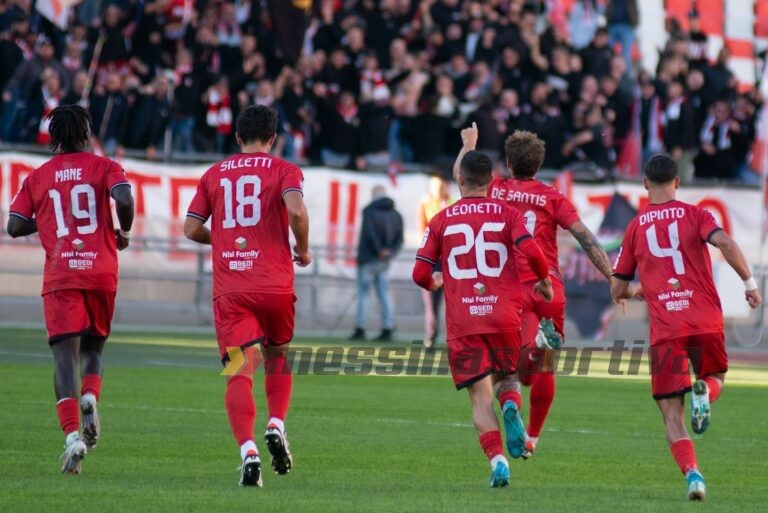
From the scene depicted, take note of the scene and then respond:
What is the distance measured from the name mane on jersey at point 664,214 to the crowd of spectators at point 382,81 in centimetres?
1520

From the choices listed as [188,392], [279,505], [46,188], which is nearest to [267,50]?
[188,392]

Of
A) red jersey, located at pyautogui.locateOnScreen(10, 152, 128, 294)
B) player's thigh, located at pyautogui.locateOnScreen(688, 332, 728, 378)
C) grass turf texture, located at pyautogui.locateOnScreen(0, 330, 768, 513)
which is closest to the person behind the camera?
grass turf texture, located at pyautogui.locateOnScreen(0, 330, 768, 513)

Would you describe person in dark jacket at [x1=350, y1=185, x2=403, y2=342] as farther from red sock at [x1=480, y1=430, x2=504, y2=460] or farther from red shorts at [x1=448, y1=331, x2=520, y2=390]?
red sock at [x1=480, y1=430, x2=504, y2=460]

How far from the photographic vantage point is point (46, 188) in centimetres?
1003

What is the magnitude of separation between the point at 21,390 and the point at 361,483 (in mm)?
6352

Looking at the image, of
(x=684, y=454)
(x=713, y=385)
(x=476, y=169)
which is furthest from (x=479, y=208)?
(x=684, y=454)

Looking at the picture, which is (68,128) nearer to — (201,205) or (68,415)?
(201,205)

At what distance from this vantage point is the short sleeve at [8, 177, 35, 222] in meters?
10.1

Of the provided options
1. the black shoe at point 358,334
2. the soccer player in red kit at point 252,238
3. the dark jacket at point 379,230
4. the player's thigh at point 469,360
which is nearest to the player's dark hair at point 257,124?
the soccer player in red kit at point 252,238

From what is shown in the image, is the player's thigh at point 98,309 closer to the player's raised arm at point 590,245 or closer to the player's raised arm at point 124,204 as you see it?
the player's raised arm at point 124,204

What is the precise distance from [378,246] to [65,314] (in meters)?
14.4

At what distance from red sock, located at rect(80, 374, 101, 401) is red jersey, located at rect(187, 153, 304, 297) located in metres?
1.12

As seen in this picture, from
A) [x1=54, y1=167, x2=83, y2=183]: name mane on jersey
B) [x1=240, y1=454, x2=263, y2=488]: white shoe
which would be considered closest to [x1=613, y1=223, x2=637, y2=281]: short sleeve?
[x1=240, y1=454, x2=263, y2=488]: white shoe

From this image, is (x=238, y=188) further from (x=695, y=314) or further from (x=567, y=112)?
(x=567, y=112)
